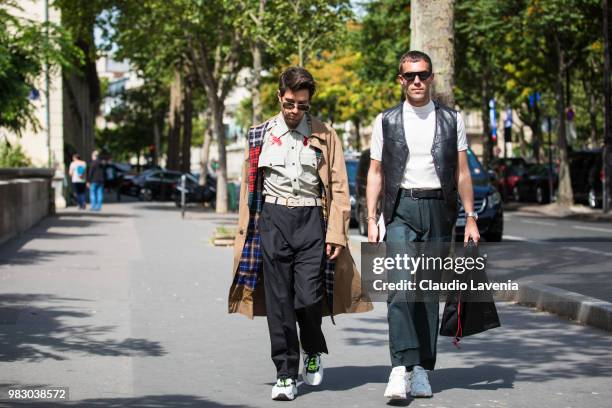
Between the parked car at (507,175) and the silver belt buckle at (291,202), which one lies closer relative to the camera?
the silver belt buckle at (291,202)

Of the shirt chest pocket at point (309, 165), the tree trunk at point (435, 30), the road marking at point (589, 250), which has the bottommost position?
the road marking at point (589, 250)

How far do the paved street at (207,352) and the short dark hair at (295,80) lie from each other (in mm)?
1655

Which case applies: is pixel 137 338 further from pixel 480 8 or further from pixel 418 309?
pixel 480 8

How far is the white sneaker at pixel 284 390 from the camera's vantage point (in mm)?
6930

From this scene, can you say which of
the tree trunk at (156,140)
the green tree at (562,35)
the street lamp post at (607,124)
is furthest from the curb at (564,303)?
the tree trunk at (156,140)

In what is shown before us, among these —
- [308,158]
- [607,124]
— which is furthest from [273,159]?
[607,124]

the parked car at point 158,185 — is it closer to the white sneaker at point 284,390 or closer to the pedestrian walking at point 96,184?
the pedestrian walking at point 96,184

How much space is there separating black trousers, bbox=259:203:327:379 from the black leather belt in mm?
478

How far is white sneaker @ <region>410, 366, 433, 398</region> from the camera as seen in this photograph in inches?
276

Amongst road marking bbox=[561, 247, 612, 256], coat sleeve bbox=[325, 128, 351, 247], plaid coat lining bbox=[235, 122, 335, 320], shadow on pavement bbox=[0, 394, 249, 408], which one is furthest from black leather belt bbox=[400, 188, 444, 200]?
road marking bbox=[561, 247, 612, 256]

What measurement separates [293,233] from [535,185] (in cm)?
4176

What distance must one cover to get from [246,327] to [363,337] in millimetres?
1078

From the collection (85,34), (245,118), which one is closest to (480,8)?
(85,34)

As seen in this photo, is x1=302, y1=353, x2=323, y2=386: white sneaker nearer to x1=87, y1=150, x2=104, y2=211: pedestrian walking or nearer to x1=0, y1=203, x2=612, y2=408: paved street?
x1=0, y1=203, x2=612, y2=408: paved street
